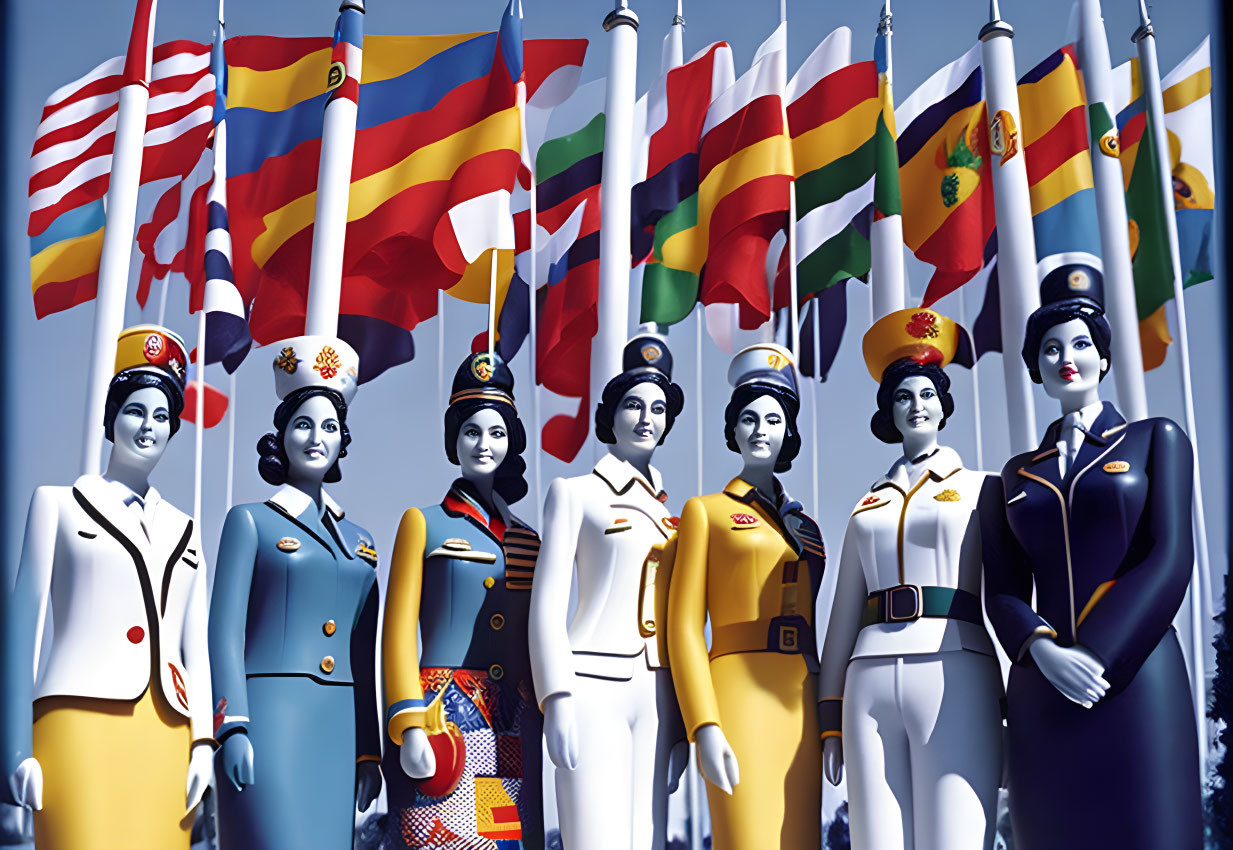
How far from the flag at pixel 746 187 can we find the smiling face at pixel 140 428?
3.95 m

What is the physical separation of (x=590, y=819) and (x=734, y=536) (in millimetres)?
1218

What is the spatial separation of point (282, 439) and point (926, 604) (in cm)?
271

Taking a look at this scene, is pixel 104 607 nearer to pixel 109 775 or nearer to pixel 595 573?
pixel 109 775

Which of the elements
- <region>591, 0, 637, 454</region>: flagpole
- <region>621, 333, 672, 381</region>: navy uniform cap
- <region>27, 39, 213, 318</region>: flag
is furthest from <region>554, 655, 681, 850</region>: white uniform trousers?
<region>27, 39, 213, 318</region>: flag

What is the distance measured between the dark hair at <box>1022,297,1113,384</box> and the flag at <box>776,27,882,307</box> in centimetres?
372

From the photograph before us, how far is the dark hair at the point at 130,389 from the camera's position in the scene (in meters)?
5.51

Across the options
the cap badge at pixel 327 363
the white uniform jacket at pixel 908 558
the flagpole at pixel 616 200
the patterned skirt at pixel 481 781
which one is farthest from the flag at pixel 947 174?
the patterned skirt at pixel 481 781

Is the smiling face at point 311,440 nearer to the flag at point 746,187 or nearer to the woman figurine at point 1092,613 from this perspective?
the woman figurine at point 1092,613

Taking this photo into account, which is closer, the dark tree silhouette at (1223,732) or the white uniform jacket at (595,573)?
the white uniform jacket at (595,573)

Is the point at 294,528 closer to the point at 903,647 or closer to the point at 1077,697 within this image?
the point at 903,647

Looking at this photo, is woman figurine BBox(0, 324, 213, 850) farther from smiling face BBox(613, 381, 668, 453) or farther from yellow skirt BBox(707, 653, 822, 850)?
yellow skirt BBox(707, 653, 822, 850)

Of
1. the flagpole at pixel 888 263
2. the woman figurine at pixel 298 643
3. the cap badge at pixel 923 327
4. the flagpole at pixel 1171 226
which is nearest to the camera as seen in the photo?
the woman figurine at pixel 298 643

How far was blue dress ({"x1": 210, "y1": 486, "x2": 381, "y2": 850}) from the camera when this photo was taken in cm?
518

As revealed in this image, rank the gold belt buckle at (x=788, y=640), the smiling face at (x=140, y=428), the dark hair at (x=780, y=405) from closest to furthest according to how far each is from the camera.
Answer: the gold belt buckle at (x=788, y=640), the smiling face at (x=140, y=428), the dark hair at (x=780, y=405)
